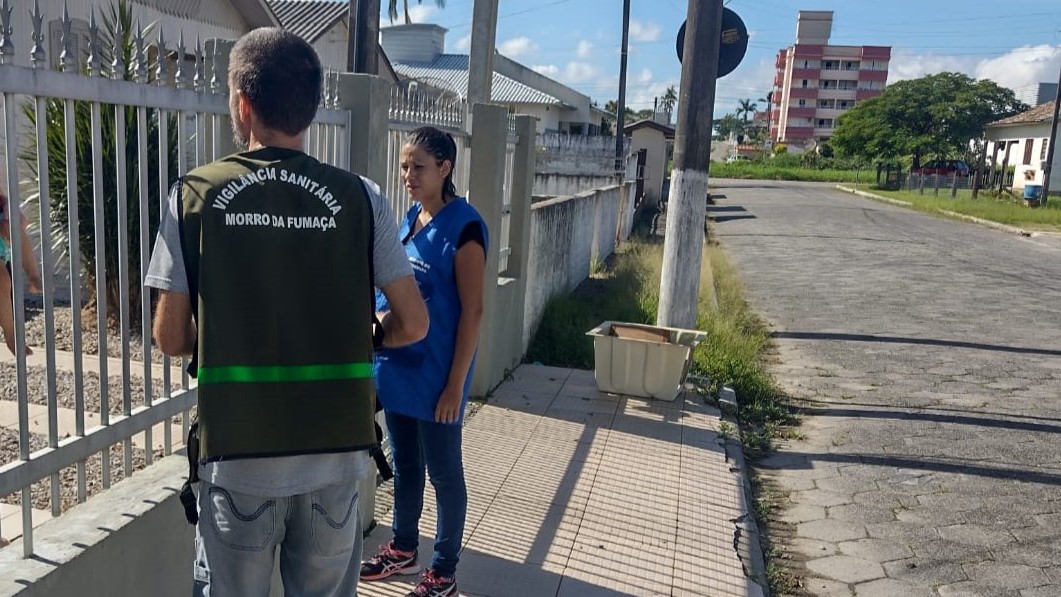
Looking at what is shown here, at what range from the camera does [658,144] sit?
28094 mm

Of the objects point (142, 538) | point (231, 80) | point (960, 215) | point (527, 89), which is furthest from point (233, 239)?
point (527, 89)

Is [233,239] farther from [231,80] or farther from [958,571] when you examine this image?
[958,571]

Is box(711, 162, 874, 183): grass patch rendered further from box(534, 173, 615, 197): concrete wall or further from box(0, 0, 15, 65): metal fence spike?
box(0, 0, 15, 65): metal fence spike

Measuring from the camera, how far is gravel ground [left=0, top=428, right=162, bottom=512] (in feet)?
10.4

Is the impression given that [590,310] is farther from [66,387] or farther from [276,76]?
[276,76]

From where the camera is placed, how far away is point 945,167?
55.7 meters

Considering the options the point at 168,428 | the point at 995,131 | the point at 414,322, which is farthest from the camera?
the point at 995,131

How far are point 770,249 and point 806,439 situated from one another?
1271 centimetres

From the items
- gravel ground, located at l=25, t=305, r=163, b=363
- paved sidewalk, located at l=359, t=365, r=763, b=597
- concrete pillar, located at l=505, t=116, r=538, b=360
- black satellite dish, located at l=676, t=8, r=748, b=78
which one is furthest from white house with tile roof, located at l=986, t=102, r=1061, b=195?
gravel ground, located at l=25, t=305, r=163, b=363

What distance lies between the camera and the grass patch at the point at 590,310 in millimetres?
7371

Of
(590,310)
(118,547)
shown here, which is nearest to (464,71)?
(590,310)

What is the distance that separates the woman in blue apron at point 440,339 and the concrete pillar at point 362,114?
0.42m

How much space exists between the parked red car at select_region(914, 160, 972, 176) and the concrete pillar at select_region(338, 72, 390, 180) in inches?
2195

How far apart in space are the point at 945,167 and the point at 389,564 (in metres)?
59.9
